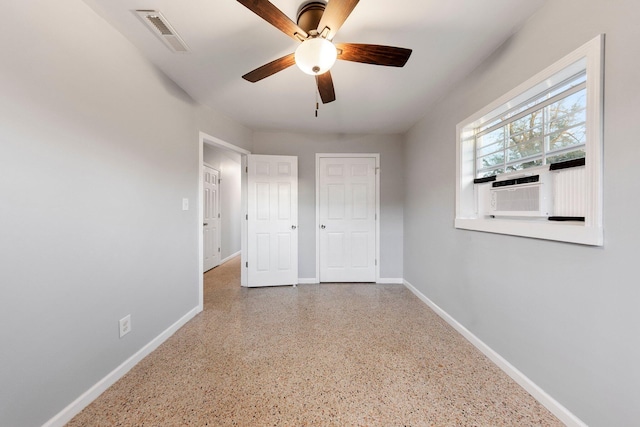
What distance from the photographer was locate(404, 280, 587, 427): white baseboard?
1245 mm

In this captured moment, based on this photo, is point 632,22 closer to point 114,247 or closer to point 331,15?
point 331,15

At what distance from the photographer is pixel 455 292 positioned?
7.33ft

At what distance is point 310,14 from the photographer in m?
1.36

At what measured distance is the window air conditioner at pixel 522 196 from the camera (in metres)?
1.43

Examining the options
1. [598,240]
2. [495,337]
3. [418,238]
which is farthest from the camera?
[418,238]

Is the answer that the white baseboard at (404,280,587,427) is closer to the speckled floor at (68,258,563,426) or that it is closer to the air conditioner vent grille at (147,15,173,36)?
the speckled floor at (68,258,563,426)

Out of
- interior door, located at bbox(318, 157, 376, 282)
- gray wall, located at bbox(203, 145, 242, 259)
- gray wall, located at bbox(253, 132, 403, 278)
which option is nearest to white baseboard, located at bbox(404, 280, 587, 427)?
gray wall, located at bbox(253, 132, 403, 278)

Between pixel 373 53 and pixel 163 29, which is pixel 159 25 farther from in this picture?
pixel 373 53

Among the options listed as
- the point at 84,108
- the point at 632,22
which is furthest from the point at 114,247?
the point at 632,22

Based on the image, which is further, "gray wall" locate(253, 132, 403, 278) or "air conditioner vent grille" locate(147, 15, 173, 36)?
"gray wall" locate(253, 132, 403, 278)

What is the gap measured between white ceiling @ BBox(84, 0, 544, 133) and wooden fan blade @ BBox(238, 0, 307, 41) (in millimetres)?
218

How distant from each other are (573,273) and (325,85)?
1844 mm

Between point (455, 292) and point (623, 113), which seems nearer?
point (623, 113)

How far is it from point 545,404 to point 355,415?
1.11m
